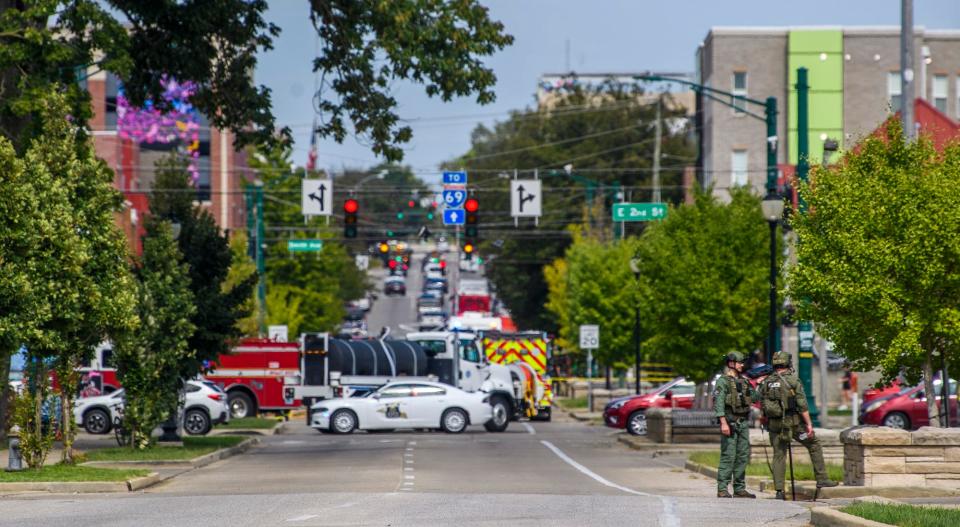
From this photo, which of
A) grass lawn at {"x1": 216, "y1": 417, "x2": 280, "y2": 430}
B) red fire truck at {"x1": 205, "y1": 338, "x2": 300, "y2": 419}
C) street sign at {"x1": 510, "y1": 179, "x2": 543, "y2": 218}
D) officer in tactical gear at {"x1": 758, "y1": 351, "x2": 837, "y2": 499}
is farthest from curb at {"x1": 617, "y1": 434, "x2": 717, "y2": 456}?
red fire truck at {"x1": 205, "y1": 338, "x2": 300, "y2": 419}

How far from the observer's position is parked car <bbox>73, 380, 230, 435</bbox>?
131ft

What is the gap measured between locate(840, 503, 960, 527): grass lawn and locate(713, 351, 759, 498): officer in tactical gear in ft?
13.7

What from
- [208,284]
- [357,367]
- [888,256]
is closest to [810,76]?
[357,367]

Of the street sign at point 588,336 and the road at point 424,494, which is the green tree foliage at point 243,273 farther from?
the road at point 424,494

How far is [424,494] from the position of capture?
2003cm

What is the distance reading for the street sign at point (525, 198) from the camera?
43656 millimetres

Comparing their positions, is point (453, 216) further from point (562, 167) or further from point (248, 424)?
point (562, 167)

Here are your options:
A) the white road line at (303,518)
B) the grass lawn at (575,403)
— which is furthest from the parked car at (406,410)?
the white road line at (303,518)

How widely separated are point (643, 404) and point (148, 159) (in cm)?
6560

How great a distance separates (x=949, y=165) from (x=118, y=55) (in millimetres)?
14910

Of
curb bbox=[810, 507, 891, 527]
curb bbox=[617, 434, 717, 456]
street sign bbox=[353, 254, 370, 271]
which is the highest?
street sign bbox=[353, 254, 370, 271]

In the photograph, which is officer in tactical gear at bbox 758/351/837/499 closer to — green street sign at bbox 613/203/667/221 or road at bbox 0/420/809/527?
road at bbox 0/420/809/527

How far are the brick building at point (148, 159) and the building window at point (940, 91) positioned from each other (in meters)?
34.9

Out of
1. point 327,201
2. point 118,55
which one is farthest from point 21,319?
point 327,201
